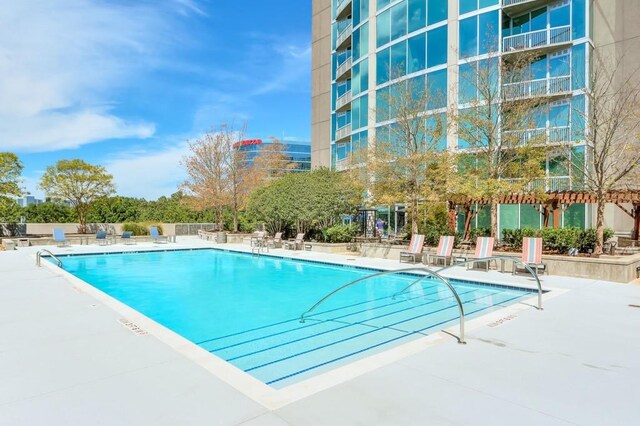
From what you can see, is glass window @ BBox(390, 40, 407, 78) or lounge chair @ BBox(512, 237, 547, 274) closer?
lounge chair @ BBox(512, 237, 547, 274)

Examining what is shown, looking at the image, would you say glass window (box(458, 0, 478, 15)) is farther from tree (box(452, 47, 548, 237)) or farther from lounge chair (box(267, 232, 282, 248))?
lounge chair (box(267, 232, 282, 248))

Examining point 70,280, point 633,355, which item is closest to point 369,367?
point 633,355

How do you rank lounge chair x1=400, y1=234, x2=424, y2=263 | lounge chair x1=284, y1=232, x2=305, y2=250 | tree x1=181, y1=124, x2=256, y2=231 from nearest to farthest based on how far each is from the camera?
lounge chair x1=400, y1=234, x2=424, y2=263 → lounge chair x1=284, y1=232, x2=305, y2=250 → tree x1=181, y1=124, x2=256, y2=231

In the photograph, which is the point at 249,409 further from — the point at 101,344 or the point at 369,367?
the point at 101,344

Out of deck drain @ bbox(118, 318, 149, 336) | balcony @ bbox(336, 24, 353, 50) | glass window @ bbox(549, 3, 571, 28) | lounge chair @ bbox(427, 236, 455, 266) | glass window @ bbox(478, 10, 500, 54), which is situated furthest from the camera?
balcony @ bbox(336, 24, 353, 50)

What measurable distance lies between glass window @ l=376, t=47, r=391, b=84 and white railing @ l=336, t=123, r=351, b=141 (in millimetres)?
Result: 5060

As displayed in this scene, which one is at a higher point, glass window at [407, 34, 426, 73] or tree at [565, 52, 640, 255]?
glass window at [407, 34, 426, 73]

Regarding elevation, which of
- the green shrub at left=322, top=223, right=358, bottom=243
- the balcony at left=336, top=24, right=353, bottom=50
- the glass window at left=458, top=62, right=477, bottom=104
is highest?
the balcony at left=336, top=24, right=353, bottom=50

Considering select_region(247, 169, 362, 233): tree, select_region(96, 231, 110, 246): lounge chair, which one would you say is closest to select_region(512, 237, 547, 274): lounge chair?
select_region(247, 169, 362, 233): tree

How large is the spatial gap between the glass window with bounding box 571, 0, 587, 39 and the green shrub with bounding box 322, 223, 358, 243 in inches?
599

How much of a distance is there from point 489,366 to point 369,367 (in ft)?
4.38

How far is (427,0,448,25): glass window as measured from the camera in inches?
901

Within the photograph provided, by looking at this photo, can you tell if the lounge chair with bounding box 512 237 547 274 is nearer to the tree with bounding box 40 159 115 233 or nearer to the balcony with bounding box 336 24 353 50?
the balcony with bounding box 336 24 353 50

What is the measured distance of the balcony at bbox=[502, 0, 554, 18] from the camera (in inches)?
823
